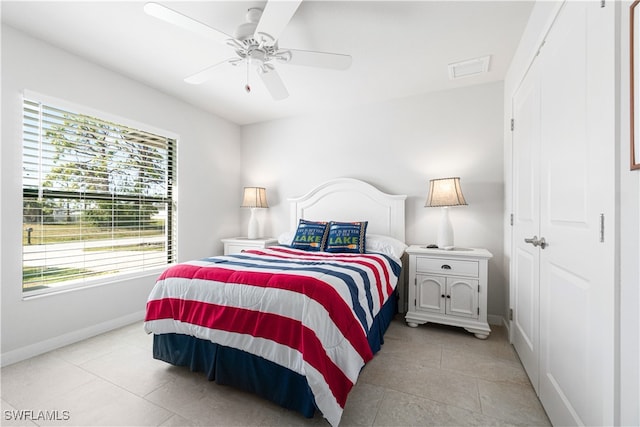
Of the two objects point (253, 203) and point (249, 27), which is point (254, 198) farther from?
point (249, 27)

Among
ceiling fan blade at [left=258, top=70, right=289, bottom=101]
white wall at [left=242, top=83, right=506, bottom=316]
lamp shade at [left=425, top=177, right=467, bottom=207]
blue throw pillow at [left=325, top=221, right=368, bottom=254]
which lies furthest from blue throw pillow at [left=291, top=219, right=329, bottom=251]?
→ ceiling fan blade at [left=258, top=70, right=289, bottom=101]

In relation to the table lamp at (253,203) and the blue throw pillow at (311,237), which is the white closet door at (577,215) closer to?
the blue throw pillow at (311,237)

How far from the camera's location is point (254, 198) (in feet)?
12.7

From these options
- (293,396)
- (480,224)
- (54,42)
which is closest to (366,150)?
(480,224)

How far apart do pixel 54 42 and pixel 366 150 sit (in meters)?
3.09

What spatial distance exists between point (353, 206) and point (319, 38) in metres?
1.85

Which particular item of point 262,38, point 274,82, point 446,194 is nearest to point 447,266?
point 446,194

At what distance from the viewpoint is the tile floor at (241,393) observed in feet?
4.86

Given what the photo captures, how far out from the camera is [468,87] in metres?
2.97

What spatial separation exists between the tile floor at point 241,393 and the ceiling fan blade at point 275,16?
7.21 feet

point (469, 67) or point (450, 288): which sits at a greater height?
point (469, 67)

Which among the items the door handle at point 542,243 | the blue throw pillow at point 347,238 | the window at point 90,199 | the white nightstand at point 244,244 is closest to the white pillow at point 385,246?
the blue throw pillow at point 347,238

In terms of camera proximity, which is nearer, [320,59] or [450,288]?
[320,59]

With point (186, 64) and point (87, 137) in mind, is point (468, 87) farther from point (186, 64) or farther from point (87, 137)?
point (87, 137)
